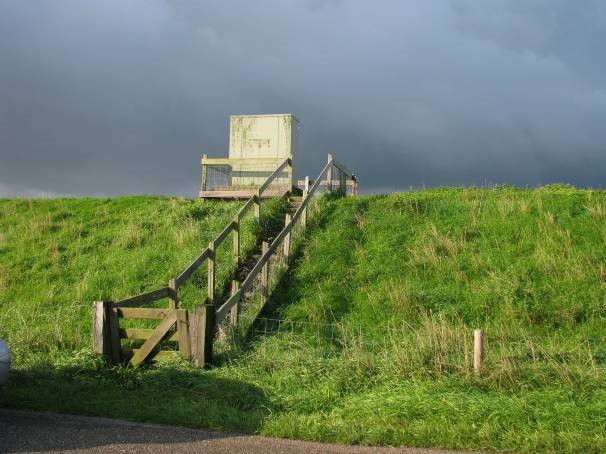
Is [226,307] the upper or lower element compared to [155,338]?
upper

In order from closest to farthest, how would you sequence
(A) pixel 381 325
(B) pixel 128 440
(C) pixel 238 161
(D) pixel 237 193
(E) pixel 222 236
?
1. (B) pixel 128 440
2. (A) pixel 381 325
3. (E) pixel 222 236
4. (C) pixel 238 161
5. (D) pixel 237 193

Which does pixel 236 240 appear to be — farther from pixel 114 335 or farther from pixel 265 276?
pixel 114 335

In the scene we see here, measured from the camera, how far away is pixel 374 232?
18000mm

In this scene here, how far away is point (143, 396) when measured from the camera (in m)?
9.16

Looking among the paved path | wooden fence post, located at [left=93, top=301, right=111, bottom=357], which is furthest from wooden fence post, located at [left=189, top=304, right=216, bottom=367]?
the paved path

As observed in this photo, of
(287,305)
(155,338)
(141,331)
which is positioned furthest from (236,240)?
(155,338)

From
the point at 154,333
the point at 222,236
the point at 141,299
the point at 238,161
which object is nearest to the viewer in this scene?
the point at 154,333

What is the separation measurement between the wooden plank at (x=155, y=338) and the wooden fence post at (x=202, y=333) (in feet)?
1.07

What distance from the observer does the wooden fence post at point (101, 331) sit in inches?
416

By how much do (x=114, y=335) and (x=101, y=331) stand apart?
0.24 meters

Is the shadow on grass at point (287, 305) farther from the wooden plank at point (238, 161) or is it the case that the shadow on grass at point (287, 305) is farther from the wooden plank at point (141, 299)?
the wooden plank at point (238, 161)

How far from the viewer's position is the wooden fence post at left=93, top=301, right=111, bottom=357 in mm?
10570

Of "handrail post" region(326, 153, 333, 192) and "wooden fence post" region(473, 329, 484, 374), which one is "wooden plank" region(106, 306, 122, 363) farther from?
"handrail post" region(326, 153, 333, 192)

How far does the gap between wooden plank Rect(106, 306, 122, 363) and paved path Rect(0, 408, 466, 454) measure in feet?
8.69
